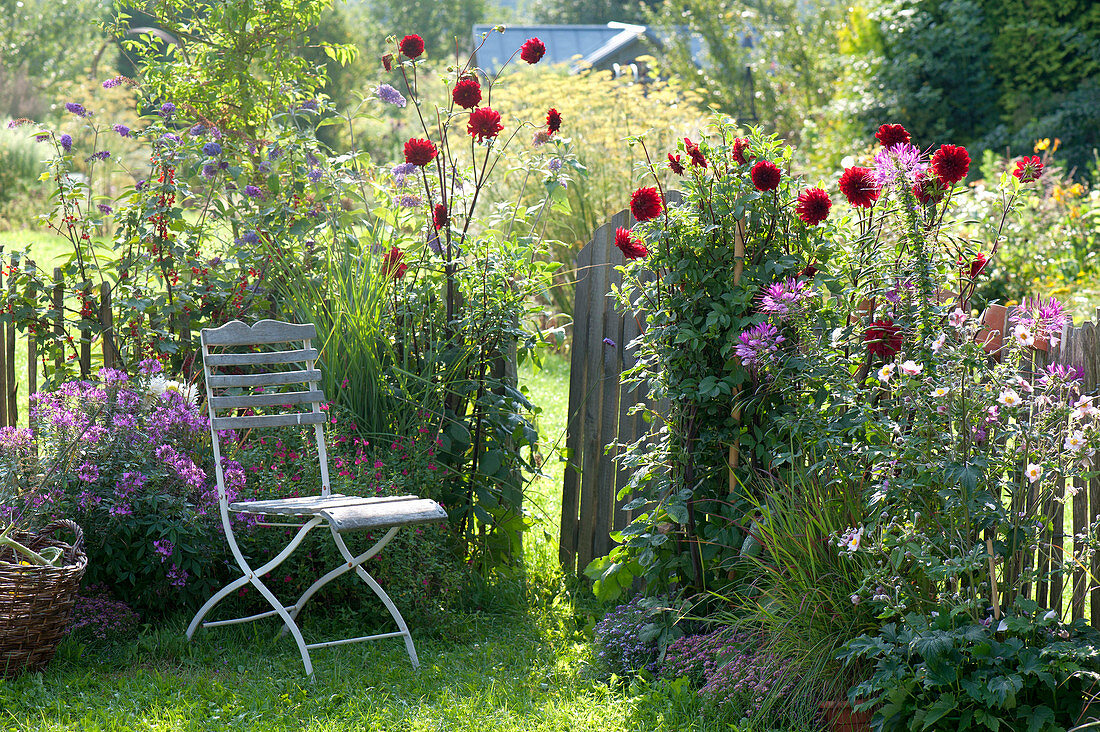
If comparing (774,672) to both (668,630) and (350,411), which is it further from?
(350,411)

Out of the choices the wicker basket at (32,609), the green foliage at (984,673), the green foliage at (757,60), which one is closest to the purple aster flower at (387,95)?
the wicker basket at (32,609)

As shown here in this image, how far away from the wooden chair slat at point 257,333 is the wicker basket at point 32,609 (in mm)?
941

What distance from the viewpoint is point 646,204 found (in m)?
3.27

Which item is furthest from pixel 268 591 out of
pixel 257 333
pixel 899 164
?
pixel 899 164

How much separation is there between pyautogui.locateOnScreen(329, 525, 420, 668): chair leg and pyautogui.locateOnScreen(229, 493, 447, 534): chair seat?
105 mm

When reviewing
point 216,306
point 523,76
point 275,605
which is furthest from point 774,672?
point 523,76

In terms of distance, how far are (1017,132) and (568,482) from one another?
32.8 ft

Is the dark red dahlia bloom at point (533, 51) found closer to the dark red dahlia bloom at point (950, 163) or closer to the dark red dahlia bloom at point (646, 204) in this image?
the dark red dahlia bloom at point (646, 204)

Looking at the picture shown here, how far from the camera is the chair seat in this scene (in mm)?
3186

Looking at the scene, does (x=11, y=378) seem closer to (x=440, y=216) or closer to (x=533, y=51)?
(x=440, y=216)

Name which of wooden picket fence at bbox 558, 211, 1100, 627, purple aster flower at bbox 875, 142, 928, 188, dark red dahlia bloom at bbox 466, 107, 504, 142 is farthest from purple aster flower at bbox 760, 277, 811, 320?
dark red dahlia bloom at bbox 466, 107, 504, 142

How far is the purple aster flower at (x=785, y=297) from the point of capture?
9.54ft

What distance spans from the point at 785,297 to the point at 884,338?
1.02 ft

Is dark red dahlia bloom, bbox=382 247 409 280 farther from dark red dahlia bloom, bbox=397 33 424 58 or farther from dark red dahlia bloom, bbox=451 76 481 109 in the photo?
dark red dahlia bloom, bbox=397 33 424 58
